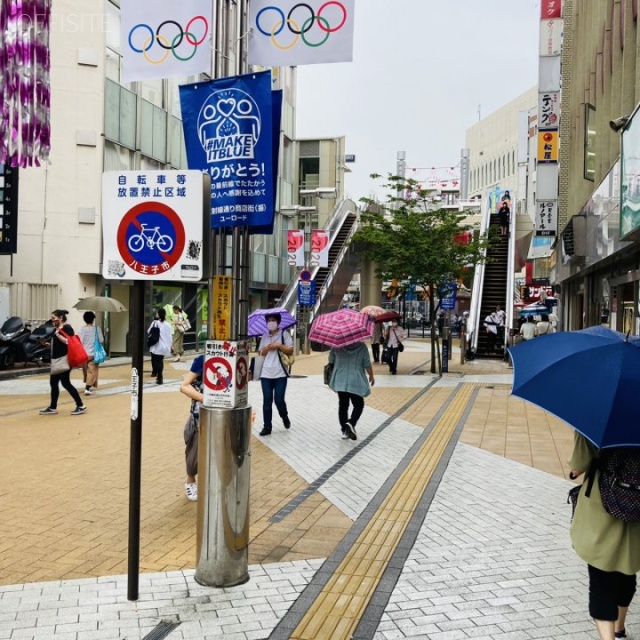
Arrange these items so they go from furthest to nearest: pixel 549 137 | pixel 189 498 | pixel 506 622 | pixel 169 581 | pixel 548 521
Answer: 1. pixel 549 137
2. pixel 189 498
3. pixel 548 521
4. pixel 169 581
5. pixel 506 622

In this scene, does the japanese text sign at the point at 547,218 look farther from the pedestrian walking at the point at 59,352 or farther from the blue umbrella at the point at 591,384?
the blue umbrella at the point at 591,384

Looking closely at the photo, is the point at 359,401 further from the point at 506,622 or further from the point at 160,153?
the point at 160,153

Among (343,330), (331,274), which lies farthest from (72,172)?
(343,330)

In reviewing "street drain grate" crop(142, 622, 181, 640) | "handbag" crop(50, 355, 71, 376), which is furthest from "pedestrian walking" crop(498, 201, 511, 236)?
"street drain grate" crop(142, 622, 181, 640)

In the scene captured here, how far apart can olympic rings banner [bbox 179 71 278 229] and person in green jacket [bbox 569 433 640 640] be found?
2.31 metres

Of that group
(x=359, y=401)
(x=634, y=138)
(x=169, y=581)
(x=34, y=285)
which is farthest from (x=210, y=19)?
(x=34, y=285)

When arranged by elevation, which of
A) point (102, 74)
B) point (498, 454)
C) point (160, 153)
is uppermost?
point (102, 74)

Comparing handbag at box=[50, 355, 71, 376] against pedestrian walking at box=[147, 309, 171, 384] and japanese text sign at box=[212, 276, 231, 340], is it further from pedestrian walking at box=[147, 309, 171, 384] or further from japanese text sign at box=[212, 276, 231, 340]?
japanese text sign at box=[212, 276, 231, 340]

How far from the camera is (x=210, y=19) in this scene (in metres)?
4.64

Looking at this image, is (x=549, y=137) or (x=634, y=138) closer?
(x=634, y=138)

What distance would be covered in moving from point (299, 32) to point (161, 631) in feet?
12.3

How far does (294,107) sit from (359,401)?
99.3ft

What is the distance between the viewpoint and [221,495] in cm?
423

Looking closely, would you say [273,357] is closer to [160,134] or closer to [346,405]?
[346,405]
